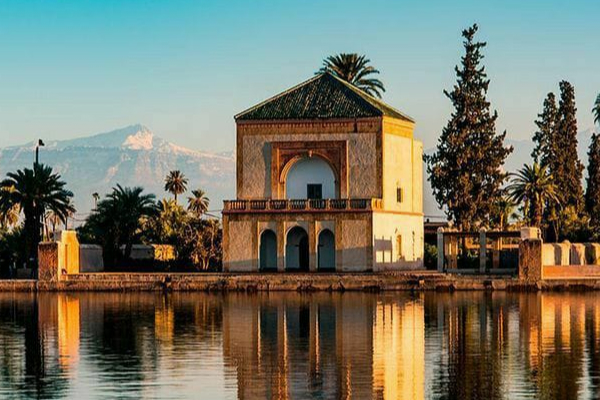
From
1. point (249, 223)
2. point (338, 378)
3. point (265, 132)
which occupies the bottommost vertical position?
point (338, 378)

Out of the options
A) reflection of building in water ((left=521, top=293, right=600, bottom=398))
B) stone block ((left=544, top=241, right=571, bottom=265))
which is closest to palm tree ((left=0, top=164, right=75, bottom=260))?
stone block ((left=544, top=241, right=571, bottom=265))

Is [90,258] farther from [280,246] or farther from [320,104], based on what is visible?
[320,104]

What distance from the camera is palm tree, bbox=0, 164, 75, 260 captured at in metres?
65.1

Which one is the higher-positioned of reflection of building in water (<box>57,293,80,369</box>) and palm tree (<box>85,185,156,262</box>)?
palm tree (<box>85,185,156,262</box>)

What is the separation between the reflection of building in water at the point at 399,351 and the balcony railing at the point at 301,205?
45.7ft

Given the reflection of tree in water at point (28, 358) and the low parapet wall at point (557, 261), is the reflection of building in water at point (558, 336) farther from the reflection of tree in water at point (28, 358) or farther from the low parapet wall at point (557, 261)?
the reflection of tree in water at point (28, 358)

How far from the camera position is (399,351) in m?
32.7

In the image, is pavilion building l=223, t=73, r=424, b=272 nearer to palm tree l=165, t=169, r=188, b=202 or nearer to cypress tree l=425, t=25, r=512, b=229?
cypress tree l=425, t=25, r=512, b=229

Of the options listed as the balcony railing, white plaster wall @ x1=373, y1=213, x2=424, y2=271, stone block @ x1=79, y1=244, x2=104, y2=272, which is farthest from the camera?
stone block @ x1=79, y1=244, x2=104, y2=272

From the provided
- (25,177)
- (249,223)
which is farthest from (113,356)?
(25,177)

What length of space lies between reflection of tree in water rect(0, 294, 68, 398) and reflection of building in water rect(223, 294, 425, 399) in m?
3.68

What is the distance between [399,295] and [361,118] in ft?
37.5

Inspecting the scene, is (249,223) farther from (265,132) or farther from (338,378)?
(338,378)

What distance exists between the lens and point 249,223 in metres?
62.4
